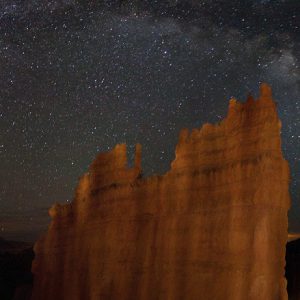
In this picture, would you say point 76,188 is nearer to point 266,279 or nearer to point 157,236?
point 157,236

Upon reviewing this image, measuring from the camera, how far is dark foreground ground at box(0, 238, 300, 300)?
37531 mm

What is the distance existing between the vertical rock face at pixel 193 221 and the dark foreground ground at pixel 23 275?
1283cm

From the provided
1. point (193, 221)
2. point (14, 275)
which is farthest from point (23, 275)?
point (193, 221)

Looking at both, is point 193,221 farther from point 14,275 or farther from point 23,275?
point 14,275

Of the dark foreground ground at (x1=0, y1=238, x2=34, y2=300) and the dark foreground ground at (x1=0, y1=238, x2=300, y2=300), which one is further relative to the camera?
the dark foreground ground at (x1=0, y1=238, x2=34, y2=300)

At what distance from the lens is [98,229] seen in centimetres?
2803

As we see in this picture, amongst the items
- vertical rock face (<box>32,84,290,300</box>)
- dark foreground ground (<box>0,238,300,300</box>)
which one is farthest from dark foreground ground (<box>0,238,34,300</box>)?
vertical rock face (<box>32,84,290,300</box>)

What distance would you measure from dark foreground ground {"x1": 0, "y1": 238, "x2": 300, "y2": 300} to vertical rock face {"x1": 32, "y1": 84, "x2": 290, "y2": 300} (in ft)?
42.1

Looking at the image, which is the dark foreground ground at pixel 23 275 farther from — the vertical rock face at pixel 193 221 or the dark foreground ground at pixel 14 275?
the vertical rock face at pixel 193 221

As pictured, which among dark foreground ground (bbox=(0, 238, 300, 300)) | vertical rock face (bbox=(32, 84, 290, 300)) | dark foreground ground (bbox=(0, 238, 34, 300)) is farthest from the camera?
dark foreground ground (bbox=(0, 238, 34, 300))

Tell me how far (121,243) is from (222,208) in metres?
7.51

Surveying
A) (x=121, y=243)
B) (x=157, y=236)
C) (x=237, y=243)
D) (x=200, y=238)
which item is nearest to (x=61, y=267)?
(x=121, y=243)

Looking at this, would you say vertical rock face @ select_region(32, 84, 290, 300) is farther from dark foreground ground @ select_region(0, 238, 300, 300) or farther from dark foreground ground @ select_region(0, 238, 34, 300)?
dark foreground ground @ select_region(0, 238, 34, 300)

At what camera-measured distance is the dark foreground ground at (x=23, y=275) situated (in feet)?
123
